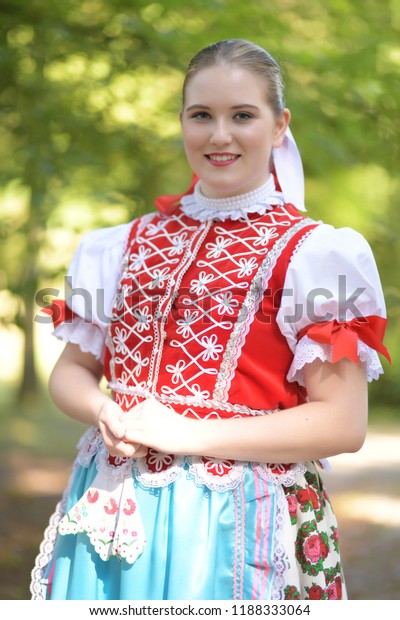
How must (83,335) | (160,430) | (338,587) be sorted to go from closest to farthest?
(160,430) → (338,587) → (83,335)

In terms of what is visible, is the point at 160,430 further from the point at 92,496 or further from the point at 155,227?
the point at 155,227

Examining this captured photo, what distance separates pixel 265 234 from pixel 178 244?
0.70 ft

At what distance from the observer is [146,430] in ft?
4.78

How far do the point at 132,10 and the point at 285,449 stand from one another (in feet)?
7.95

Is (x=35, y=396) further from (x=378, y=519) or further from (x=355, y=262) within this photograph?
(x=355, y=262)

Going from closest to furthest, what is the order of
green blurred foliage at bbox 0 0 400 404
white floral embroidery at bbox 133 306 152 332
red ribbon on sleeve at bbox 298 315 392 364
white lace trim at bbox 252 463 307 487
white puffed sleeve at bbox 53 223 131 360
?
red ribbon on sleeve at bbox 298 315 392 364, white lace trim at bbox 252 463 307 487, white floral embroidery at bbox 133 306 152 332, white puffed sleeve at bbox 53 223 131 360, green blurred foliage at bbox 0 0 400 404

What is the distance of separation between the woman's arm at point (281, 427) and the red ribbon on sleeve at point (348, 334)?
53 millimetres

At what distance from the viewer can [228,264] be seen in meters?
1.61

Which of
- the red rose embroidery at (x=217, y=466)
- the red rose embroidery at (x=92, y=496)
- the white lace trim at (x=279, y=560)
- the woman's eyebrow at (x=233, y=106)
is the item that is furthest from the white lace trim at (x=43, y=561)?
the woman's eyebrow at (x=233, y=106)

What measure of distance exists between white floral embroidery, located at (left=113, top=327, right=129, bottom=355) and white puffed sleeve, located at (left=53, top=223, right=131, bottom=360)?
0.19ft

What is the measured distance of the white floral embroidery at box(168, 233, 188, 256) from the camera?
1.70 meters

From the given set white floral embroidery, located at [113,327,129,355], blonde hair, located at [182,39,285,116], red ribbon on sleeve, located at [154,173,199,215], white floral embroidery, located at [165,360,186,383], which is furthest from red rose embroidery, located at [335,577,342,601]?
blonde hair, located at [182,39,285,116]

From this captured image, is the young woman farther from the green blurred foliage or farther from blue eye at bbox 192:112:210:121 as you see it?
the green blurred foliage

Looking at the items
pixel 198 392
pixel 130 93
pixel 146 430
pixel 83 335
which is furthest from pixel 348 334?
pixel 130 93
